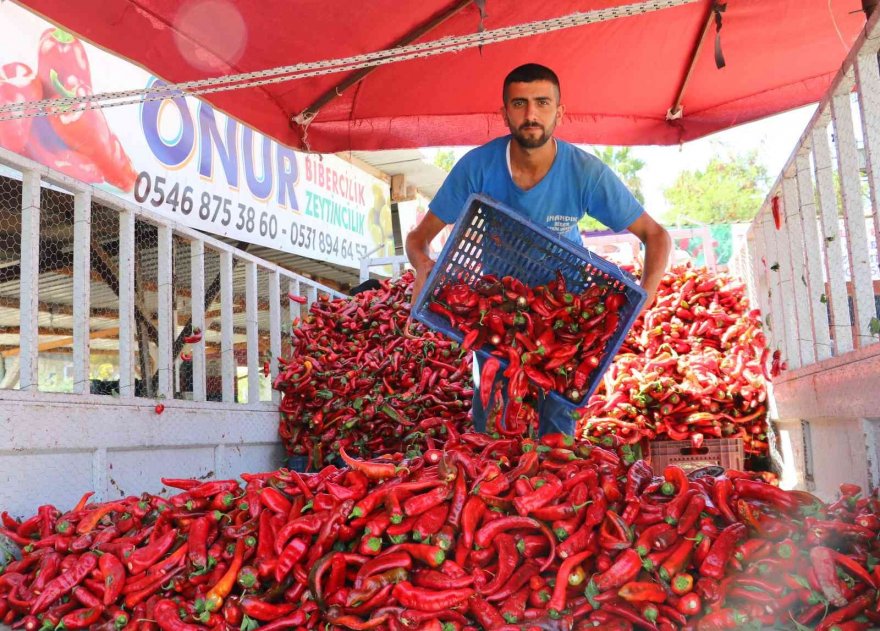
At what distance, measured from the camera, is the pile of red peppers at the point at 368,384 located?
5.55 m

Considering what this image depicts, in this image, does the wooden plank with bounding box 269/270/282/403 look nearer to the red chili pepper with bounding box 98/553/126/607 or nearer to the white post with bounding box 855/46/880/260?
the red chili pepper with bounding box 98/553/126/607

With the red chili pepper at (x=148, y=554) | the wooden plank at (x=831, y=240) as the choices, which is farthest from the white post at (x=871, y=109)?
the red chili pepper at (x=148, y=554)

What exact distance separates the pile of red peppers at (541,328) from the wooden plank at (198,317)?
2.27 meters

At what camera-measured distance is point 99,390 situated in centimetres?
537

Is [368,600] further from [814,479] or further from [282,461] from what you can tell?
[282,461]

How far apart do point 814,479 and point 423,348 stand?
2.98 m

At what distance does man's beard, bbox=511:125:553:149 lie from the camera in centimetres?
345

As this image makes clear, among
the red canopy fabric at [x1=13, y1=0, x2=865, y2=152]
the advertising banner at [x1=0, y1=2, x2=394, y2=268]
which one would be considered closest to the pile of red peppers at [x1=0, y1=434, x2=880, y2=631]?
the red canopy fabric at [x1=13, y1=0, x2=865, y2=152]

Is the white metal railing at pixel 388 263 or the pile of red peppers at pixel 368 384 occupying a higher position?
the white metal railing at pixel 388 263

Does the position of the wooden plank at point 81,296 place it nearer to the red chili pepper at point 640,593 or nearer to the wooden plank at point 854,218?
the red chili pepper at point 640,593

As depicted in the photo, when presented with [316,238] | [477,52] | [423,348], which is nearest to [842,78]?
[477,52]

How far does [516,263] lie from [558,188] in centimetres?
42

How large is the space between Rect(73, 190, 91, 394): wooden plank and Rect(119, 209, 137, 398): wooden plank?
31cm

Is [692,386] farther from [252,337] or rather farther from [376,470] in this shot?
[252,337]
